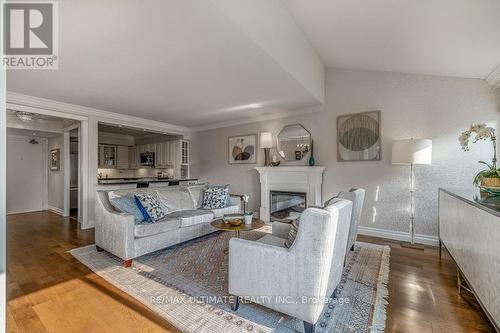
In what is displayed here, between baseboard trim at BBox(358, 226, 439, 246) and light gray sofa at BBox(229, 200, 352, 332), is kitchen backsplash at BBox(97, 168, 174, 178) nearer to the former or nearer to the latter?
baseboard trim at BBox(358, 226, 439, 246)

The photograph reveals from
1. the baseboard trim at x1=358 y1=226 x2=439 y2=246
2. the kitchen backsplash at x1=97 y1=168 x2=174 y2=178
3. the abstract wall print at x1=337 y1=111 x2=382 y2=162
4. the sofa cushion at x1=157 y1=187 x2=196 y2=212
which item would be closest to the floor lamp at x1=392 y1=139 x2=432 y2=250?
the baseboard trim at x1=358 y1=226 x2=439 y2=246

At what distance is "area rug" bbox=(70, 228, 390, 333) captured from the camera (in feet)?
5.59

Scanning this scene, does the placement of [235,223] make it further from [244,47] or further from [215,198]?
[244,47]

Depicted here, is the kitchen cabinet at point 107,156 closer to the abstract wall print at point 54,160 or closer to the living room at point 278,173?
the abstract wall print at point 54,160

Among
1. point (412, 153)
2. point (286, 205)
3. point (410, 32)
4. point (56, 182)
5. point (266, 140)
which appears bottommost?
point (286, 205)

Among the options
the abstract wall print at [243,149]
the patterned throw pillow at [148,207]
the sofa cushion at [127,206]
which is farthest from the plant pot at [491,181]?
the abstract wall print at [243,149]

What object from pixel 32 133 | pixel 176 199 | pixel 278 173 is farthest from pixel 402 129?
pixel 32 133

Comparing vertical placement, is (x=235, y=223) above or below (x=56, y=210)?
above

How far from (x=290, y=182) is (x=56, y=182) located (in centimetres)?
596

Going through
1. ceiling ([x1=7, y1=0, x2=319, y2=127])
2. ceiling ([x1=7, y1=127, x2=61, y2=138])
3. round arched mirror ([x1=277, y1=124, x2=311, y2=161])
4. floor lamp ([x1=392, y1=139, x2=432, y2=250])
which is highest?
ceiling ([x1=7, y1=0, x2=319, y2=127])

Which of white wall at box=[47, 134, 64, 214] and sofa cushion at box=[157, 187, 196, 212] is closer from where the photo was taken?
sofa cushion at box=[157, 187, 196, 212]

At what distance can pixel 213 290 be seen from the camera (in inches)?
85.3

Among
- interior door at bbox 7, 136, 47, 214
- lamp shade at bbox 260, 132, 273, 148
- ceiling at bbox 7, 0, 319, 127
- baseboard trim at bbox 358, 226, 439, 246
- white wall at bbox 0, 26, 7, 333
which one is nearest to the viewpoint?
white wall at bbox 0, 26, 7, 333

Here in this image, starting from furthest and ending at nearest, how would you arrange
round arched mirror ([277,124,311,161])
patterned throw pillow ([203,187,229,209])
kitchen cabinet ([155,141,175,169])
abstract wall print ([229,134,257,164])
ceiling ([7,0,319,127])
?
kitchen cabinet ([155,141,175,169]), abstract wall print ([229,134,257,164]), round arched mirror ([277,124,311,161]), patterned throw pillow ([203,187,229,209]), ceiling ([7,0,319,127])
